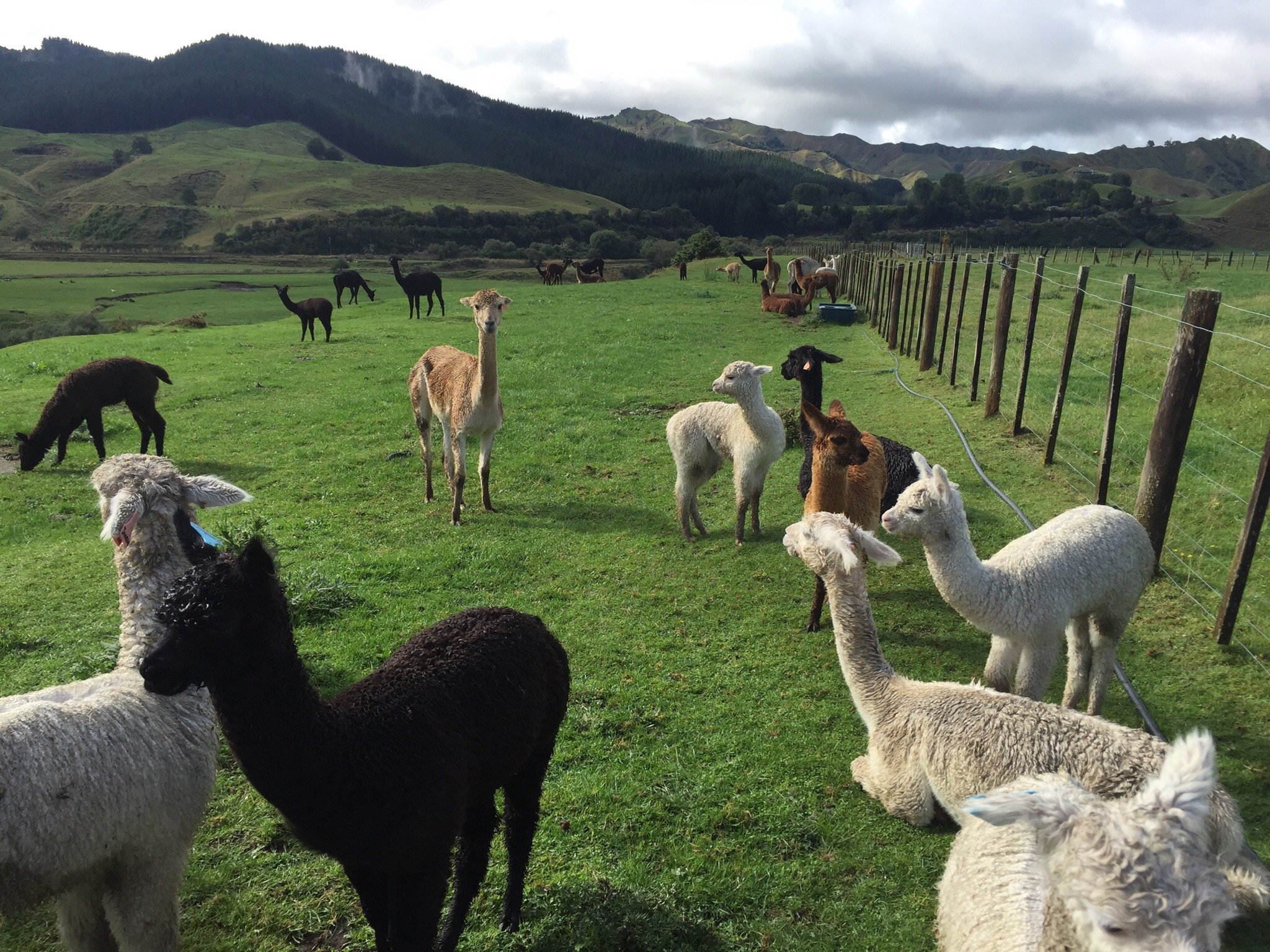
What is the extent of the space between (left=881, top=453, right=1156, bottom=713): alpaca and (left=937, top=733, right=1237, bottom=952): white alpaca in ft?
9.23

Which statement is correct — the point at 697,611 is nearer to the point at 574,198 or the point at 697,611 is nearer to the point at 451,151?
the point at 574,198

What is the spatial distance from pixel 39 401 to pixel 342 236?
70.8 m

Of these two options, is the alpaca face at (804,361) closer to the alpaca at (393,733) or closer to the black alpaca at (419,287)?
the alpaca at (393,733)

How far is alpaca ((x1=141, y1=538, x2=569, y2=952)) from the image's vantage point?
7.70 ft

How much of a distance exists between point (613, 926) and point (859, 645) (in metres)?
1.92

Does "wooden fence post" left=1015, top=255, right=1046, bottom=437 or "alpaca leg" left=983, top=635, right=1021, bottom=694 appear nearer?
"alpaca leg" left=983, top=635, right=1021, bottom=694

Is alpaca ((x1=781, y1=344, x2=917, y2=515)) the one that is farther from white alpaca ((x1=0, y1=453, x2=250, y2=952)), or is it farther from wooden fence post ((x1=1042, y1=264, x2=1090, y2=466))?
white alpaca ((x1=0, y1=453, x2=250, y2=952))

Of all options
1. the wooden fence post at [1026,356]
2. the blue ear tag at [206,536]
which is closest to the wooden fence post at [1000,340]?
the wooden fence post at [1026,356]

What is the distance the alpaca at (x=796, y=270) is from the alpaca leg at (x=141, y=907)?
27.9 m

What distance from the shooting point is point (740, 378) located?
24.8 feet

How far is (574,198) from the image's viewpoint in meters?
124

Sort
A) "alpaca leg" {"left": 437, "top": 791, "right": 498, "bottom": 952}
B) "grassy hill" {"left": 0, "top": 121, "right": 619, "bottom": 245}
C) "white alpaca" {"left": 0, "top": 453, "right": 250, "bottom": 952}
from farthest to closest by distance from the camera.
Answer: "grassy hill" {"left": 0, "top": 121, "right": 619, "bottom": 245} < "alpaca leg" {"left": 437, "top": 791, "right": 498, "bottom": 952} < "white alpaca" {"left": 0, "top": 453, "right": 250, "bottom": 952}

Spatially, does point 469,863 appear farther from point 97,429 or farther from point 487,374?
point 97,429

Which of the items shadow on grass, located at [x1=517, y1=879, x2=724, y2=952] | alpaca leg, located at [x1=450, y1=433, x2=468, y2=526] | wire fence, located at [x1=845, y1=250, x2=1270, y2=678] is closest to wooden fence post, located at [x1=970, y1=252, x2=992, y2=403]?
wire fence, located at [x1=845, y1=250, x2=1270, y2=678]
